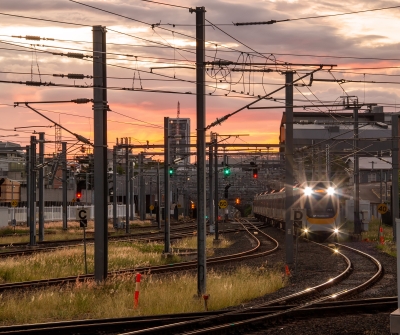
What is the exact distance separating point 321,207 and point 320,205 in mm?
136

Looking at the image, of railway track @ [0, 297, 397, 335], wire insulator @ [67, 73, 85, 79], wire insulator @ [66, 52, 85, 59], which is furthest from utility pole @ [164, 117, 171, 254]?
railway track @ [0, 297, 397, 335]

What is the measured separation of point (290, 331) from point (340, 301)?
4.50m

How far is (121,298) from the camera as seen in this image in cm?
1875

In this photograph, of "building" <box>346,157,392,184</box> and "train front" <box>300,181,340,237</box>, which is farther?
"building" <box>346,157,392,184</box>

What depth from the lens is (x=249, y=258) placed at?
110ft

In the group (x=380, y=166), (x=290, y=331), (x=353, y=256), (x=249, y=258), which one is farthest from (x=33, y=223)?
(x=380, y=166)

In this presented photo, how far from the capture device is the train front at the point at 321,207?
4558 centimetres

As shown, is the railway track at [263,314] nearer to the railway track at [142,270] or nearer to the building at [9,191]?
the railway track at [142,270]

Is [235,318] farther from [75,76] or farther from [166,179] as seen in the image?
[166,179]

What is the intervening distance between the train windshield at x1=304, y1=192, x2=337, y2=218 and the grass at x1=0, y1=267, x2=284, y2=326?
2267 cm

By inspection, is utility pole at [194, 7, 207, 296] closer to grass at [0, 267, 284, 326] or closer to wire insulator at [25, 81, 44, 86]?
grass at [0, 267, 284, 326]

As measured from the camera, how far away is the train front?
1795 inches

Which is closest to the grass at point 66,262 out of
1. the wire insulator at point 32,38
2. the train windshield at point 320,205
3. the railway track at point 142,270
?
the railway track at point 142,270

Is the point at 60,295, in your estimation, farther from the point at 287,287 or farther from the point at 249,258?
the point at 249,258
